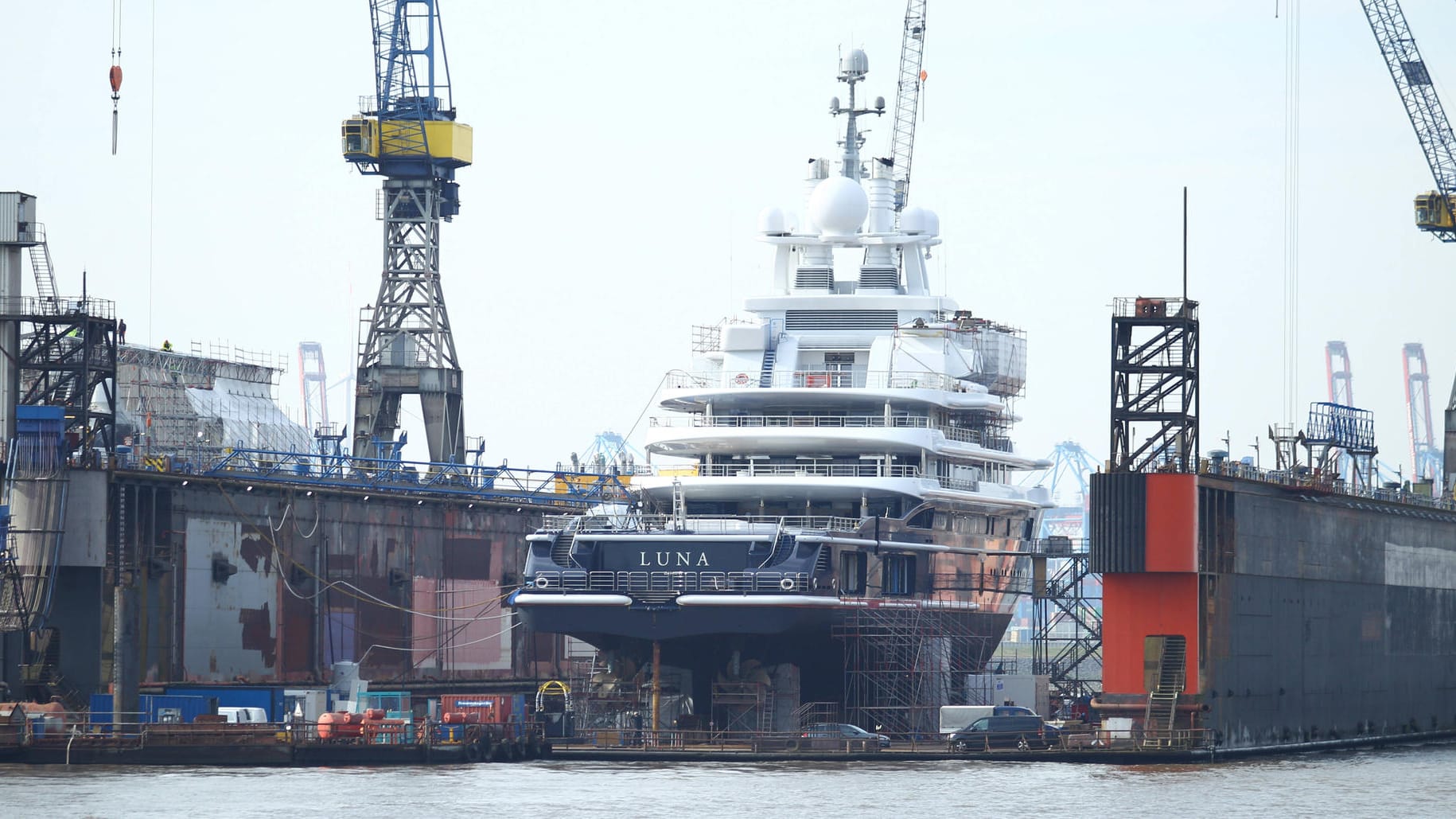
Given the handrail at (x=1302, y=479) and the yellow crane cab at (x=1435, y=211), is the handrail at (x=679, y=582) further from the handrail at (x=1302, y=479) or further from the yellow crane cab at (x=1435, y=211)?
the yellow crane cab at (x=1435, y=211)

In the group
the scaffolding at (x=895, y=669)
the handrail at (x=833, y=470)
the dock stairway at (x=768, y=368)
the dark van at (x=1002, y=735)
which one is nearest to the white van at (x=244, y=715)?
the handrail at (x=833, y=470)

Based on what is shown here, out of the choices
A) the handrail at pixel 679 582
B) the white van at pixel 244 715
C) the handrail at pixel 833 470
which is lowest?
the white van at pixel 244 715

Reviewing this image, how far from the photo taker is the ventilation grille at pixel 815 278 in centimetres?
8412

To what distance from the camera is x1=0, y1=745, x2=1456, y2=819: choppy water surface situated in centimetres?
5762

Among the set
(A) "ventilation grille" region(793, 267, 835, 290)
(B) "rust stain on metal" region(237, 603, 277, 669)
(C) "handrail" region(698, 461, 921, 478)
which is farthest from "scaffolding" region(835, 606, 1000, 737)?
(B) "rust stain on metal" region(237, 603, 277, 669)

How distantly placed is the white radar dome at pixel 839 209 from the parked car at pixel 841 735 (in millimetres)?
A: 19198

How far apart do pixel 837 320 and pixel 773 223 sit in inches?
182

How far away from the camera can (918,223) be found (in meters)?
85.8

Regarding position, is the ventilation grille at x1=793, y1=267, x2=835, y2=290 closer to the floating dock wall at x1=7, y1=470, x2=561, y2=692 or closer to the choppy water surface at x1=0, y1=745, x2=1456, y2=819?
the floating dock wall at x1=7, y1=470, x2=561, y2=692

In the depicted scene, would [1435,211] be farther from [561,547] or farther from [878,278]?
[561,547]

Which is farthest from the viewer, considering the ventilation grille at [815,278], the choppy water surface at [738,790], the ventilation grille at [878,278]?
the ventilation grille at [878,278]

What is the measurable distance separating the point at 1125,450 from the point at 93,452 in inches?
1200

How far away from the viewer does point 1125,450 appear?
→ 73562 mm

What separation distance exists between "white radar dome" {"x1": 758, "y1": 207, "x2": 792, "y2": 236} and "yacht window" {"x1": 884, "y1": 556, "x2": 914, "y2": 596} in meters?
14.5
